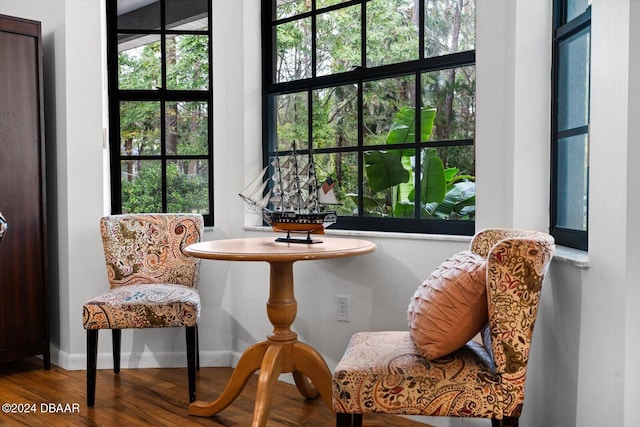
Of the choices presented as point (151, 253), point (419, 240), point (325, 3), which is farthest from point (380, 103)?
point (151, 253)

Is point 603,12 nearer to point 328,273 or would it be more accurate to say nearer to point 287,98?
point 328,273

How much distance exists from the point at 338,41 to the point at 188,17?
102 cm

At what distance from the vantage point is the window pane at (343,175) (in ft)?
10.5

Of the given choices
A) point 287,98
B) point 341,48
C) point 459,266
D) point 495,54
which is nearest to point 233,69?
point 287,98

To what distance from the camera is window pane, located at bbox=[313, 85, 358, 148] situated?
320 cm

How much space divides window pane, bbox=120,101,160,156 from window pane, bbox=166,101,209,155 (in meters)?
0.08

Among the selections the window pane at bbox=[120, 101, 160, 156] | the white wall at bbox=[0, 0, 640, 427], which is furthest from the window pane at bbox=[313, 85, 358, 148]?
the window pane at bbox=[120, 101, 160, 156]

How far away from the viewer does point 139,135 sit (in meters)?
3.65

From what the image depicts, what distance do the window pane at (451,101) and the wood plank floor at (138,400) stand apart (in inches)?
53.1

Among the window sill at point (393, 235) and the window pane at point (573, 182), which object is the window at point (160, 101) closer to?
the window sill at point (393, 235)

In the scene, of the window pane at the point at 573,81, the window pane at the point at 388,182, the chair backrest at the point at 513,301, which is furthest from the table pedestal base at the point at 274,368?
the window pane at the point at 573,81

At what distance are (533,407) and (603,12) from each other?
1400mm

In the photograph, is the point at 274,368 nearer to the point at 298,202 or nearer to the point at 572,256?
the point at 298,202

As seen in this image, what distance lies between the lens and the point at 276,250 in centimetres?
242
